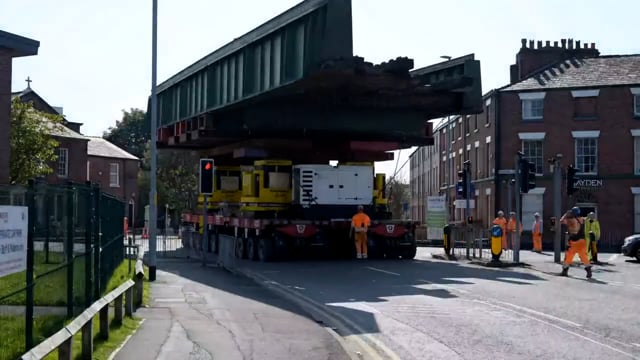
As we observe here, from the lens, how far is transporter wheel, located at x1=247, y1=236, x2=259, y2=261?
28.7m

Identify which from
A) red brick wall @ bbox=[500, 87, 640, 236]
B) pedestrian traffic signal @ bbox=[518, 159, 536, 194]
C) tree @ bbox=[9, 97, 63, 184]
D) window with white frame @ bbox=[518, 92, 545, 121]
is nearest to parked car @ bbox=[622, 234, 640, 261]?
pedestrian traffic signal @ bbox=[518, 159, 536, 194]

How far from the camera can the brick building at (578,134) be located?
47.9 metres

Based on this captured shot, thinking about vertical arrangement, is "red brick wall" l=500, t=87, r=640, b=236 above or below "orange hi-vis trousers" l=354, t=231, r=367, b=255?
above

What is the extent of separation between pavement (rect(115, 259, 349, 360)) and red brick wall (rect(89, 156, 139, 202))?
51.0 m

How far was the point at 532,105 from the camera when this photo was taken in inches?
1955

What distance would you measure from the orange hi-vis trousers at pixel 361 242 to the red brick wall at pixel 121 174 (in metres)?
43.2

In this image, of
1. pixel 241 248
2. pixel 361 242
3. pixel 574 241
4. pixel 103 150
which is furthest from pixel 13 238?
pixel 103 150

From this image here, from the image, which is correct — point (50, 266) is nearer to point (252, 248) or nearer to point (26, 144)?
point (252, 248)

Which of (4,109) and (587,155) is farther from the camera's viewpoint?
(587,155)

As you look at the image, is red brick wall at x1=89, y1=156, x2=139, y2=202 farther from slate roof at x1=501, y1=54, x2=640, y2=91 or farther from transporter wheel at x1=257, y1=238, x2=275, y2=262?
transporter wheel at x1=257, y1=238, x2=275, y2=262

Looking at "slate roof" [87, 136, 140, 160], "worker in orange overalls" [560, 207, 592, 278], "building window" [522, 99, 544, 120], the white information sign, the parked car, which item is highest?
"building window" [522, 99, 544, 120]

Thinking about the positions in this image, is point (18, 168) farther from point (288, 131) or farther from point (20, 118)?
point (288, 131)

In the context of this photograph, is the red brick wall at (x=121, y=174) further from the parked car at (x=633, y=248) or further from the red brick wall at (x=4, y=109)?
the parked car at (x=633, y=248)

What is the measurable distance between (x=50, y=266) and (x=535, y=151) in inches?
1739
